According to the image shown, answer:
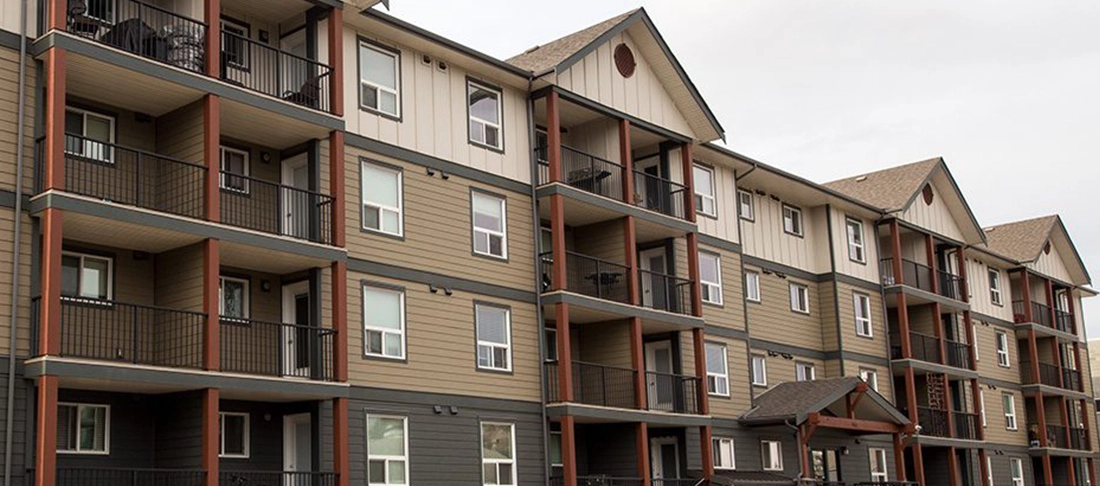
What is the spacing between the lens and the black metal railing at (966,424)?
48.6m

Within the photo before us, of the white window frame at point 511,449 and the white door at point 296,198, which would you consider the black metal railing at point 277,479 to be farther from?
the white window frame at point 511,449

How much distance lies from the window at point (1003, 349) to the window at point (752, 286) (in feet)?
62.4

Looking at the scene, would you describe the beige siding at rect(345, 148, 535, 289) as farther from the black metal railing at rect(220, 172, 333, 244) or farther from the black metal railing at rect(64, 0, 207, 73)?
the black metal railing at rect(64, 0, 207, 73)

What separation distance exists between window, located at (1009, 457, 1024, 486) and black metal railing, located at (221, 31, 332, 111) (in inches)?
1485

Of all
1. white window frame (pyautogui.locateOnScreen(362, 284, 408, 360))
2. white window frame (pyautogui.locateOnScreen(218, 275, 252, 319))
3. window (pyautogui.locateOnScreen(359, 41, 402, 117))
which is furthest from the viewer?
window (pyautogui.locateOnScreen(359, 41, 402, 117))

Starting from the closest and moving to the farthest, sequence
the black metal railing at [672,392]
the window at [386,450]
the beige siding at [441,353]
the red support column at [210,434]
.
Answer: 1. the red support column at [210,434]
2. the window at [386,450]
3. the beige siding at [441,353]
4. the black metal railing at [672,392]

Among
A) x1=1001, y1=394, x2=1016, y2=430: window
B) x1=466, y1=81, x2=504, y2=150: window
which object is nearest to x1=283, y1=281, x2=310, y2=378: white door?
x1=466, y1=81, x2=504, y2=150: window

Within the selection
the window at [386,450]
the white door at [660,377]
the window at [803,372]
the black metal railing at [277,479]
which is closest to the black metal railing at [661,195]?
the white door at [660,377]

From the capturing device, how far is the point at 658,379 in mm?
36781

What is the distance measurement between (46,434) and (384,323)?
880cm

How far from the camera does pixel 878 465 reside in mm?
44406

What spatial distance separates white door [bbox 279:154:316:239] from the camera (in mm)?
26719

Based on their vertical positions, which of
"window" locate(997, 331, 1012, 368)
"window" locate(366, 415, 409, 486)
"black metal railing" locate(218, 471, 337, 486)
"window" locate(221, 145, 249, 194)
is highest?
"window" locate(221, 145, 249, 194)

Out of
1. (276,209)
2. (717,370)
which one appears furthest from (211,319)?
(717,370)
